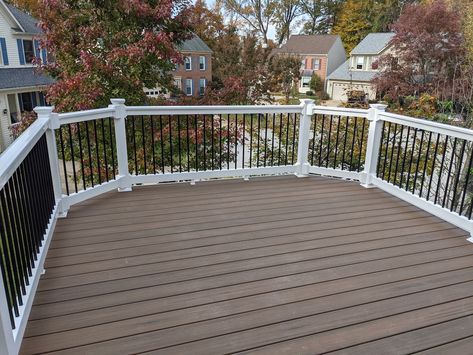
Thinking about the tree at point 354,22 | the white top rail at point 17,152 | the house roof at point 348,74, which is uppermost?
the tree at point 354,22

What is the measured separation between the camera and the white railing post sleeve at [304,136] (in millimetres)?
4454

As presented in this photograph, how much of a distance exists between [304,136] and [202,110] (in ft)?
4.33

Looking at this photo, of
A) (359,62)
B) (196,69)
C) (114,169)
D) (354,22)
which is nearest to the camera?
(114,169)

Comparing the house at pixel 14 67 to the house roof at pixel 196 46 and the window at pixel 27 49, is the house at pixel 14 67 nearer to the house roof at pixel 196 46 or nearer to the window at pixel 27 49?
the window at pixel 27 49

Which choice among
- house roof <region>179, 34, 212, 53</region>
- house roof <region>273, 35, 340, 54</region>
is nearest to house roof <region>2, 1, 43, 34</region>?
house roof <region>179, 34, 212, 53</region>

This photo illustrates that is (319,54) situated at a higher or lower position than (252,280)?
higher

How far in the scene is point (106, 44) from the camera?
18.9 ft

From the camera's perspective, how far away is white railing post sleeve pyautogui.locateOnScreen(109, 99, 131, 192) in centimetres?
384

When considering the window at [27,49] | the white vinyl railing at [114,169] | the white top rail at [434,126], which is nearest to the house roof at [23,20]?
the window at [27,49]

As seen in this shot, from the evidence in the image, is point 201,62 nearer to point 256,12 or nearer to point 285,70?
point 256,12

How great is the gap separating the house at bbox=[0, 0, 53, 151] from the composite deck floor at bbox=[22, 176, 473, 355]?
46.8ft

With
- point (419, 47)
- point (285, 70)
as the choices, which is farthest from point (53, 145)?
point (419, 47)

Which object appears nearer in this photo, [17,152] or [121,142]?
[17,152]

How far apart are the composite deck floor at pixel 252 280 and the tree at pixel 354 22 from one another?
113ft
